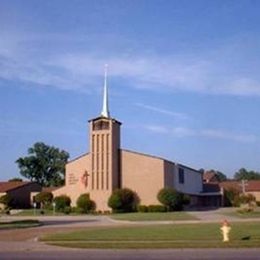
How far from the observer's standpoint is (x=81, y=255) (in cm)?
2094

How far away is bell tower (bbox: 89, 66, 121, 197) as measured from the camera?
243ft

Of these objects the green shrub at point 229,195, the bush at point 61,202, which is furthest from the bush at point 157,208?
the green shrub at point 229,195

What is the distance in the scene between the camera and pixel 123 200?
7188cm

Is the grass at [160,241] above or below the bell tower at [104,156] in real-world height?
below

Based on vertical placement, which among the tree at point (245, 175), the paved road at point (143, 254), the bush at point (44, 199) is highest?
the tree at point (245, 175)

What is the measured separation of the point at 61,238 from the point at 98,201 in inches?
1789

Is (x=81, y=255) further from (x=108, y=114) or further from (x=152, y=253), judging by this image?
(x=108, y=114)

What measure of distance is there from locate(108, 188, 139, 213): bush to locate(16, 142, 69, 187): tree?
5929 centimetres

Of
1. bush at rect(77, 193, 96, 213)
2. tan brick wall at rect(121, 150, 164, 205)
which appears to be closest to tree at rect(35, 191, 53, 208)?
bush at rect(77, 193, 96, 213)

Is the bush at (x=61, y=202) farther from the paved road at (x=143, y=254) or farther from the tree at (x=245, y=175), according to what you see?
the tree at (x=245, y=175)

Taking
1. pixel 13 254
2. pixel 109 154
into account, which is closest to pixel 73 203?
pixel 109 154

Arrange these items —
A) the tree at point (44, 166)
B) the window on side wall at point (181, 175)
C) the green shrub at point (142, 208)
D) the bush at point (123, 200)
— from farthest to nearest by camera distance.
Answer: the tree at point (44, 166) < the window on side wall at point (181, 175) < the green shrub at point (142, 208) < the bush at point (123, 200)

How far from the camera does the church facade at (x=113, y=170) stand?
242 feet

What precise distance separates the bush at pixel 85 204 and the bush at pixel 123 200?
2.71 meters
